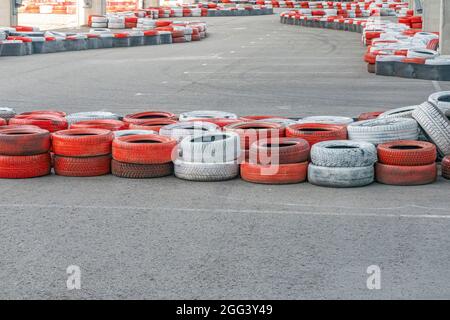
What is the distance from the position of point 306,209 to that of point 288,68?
1411cm

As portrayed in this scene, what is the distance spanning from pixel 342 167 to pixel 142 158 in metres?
2.05

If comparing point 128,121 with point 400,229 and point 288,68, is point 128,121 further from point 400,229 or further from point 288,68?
point 288,68

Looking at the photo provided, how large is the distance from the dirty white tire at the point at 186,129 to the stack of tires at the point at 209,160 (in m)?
0.45

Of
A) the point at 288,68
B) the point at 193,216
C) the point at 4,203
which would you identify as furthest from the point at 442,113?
the point at 288,68

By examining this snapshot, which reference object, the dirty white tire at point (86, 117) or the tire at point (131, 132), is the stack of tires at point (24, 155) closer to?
the tire at point (131, 132)

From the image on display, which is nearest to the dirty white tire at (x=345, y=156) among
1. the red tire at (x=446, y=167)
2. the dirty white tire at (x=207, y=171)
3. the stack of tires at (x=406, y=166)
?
the stack of tires at (x=406, y=166)

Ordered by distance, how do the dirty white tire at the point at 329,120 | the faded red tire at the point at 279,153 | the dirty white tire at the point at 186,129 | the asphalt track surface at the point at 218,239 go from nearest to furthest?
the asphalt track surface at the point at 218,239 < the faded red tire at the point at 279,153 < the dirty white tire at the point at 186,129 < the dirty white tire at the point at 329,120

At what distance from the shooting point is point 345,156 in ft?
28.7

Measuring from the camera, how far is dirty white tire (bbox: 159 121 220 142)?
9711 millimetres

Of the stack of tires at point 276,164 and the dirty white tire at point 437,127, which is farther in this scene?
the dirty white tire at point 437,127

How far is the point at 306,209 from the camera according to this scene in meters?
7.80

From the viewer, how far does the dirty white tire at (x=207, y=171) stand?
29.5 ft

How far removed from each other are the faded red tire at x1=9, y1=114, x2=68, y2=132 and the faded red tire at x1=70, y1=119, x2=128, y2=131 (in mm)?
317

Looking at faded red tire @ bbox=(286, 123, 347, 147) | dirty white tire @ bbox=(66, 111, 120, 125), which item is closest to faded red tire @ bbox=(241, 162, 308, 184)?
faded red tire @ bbox=(286, 123, 347, 147)
